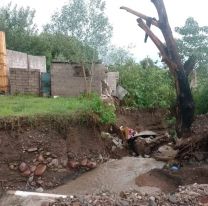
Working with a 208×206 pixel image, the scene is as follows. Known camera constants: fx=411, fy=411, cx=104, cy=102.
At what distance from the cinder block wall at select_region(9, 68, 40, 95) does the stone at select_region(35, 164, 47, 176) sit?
16.3 feet

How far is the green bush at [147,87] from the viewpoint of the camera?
1467cm

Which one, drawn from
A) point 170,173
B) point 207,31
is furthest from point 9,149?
point 207,31

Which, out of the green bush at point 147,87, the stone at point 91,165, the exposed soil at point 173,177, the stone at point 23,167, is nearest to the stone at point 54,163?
the stone at point 23,167

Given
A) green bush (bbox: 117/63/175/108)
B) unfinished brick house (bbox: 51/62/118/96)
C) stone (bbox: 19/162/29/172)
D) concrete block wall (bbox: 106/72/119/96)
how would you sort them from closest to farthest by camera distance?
stone (bbox: 19/162/29/172)
unfinished brick house (bbox: 51/62/118/96)
green bush (bbox: 117/63/175/108)
concrete block wall (bbox: 106/72/119/96)

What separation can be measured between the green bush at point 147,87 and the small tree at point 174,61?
3984mm

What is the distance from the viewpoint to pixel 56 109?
10172mm

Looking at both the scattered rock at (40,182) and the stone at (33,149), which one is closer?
the scattered rock at (40,182)

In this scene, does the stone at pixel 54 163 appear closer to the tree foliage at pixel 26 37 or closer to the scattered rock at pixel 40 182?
the scattered rock at pixel 40 182

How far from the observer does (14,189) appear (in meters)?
8.55

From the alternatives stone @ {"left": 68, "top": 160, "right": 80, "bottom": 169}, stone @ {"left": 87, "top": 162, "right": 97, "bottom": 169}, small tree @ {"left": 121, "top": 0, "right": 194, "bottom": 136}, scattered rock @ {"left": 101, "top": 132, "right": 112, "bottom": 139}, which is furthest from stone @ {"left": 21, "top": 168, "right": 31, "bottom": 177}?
small tree @ {"left": 121, "top": 0, "right": 194, "bottom": 136}

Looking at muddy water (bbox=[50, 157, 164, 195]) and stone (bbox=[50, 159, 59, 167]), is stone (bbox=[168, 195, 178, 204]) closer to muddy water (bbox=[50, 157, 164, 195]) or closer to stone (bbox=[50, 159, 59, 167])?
muddy water (bbox=[50, 157, 164, 195])

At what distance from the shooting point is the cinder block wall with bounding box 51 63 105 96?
13617 millimetres

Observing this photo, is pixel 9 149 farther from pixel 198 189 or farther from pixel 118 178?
pixel 198 189

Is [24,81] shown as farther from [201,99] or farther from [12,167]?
[201,99]
